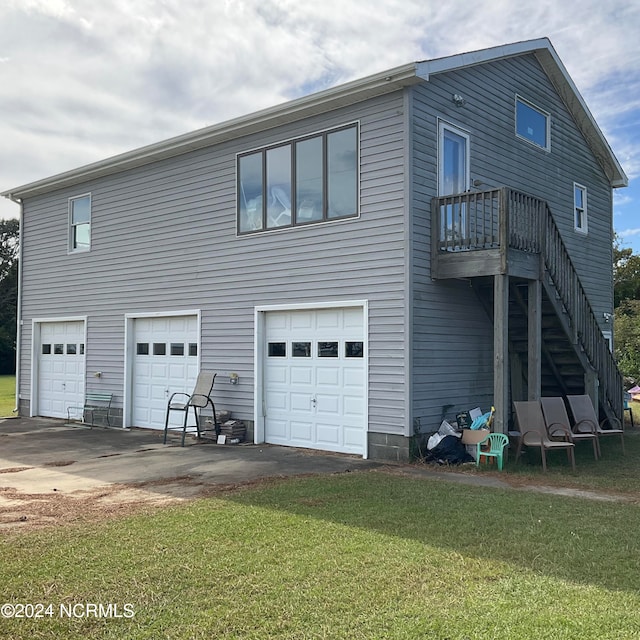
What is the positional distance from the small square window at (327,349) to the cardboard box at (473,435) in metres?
2.36

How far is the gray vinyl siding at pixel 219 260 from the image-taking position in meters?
9.62

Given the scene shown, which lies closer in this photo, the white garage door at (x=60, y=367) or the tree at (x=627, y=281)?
the white garage door at (x=60, y=367)

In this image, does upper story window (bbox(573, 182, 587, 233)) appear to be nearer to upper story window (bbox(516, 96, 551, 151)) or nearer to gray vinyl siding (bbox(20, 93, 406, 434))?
upper story window (bbox(516, 96, 551, 151))

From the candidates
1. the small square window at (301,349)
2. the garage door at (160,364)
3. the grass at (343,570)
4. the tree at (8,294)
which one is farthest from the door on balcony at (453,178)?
the tree at (8,294)

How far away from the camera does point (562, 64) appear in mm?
13102

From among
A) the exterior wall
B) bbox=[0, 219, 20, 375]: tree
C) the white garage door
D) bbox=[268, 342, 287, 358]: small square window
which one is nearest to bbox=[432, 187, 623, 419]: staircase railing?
the exterior wall

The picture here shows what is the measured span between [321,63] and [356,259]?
3.88 metres

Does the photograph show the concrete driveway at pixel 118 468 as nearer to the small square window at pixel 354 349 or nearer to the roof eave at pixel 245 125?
the small square window at pixel 354 349

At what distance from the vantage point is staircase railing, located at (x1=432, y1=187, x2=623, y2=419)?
30.2 feet

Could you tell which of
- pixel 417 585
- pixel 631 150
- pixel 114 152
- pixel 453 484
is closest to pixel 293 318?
pixel 453 484

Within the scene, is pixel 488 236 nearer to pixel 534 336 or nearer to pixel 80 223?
pixel 534 336

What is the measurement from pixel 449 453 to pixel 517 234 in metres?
3.28

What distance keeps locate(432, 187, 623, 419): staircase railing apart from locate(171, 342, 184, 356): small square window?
5.73 meters

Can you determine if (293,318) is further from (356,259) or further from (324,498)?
(324,498)
